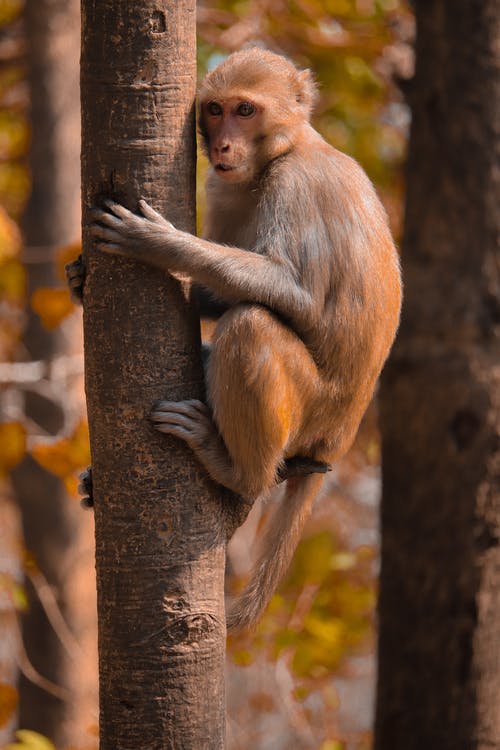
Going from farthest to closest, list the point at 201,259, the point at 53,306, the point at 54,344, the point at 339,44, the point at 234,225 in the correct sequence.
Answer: the point at 339,44, the point at 54,344, the point at 53,306, the point at 234,225, the point at 201,259

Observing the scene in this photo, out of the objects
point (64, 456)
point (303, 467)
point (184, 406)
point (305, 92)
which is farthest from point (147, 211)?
point (64, 456)

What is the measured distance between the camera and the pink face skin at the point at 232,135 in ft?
10.3

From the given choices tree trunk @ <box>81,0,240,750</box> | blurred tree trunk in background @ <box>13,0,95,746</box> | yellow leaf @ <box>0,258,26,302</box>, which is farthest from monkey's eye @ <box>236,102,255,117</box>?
yellow leaf @ <box>0,258,26,302</box>

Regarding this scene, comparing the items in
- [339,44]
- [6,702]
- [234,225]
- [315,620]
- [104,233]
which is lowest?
[6,702]

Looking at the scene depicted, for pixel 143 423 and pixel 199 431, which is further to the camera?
pixel 199 431

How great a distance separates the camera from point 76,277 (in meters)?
2.75

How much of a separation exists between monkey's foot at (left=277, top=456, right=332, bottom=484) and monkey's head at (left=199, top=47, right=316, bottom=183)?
0.92m

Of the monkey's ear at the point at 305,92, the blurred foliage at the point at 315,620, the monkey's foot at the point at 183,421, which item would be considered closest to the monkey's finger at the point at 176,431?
the monkey's foot at the point at 183,421

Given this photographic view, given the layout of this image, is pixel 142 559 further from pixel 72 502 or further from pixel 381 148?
pixel 381 148

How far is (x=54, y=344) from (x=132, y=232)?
3.12 meters

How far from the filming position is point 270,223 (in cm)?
297

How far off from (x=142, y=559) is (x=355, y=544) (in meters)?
6.63

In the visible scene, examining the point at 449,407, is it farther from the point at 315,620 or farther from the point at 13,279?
the point at 13,279

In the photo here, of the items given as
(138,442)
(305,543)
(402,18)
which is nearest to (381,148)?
(402,18)
